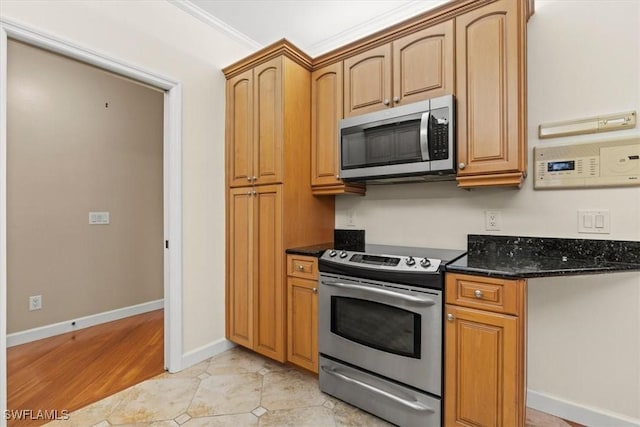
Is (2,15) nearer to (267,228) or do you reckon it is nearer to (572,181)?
(267,228)

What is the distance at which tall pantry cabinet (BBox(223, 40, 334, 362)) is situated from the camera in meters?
2.24

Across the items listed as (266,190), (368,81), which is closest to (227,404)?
(266,190)

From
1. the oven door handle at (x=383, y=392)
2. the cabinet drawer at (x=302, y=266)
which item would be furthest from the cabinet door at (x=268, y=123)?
the oven door handle at (x=383, y=392)

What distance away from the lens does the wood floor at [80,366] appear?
6.36 ft

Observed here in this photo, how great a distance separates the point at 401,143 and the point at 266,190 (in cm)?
101

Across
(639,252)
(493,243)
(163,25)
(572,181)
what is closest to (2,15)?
(163,25)

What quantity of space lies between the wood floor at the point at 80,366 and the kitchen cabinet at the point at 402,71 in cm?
246

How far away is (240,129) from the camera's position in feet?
8.29

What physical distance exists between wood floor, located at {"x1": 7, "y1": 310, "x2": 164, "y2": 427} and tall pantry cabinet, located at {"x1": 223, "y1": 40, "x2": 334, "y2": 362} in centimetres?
72

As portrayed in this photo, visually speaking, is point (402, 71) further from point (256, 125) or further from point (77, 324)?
point (77, 324)

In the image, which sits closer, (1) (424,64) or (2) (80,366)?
(1) (424,64)

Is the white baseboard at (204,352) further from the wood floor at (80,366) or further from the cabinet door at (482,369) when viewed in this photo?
the cabinet door at (482,369)

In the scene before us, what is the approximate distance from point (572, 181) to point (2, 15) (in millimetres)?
3079

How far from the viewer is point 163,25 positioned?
2.24 meters
